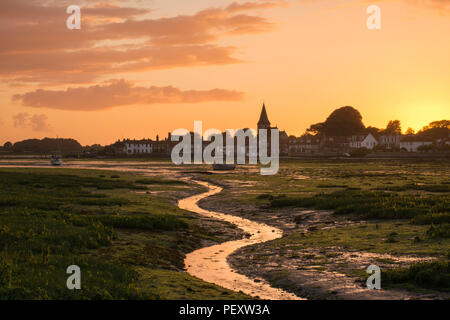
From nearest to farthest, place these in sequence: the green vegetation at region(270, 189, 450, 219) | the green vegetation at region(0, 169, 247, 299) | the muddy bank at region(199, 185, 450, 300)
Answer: the green vegetation at region(0, 169, 247, 299) < the muddy bank at region(199, 185, 450, 300) < the green vegetation at region(270, 189, 450, 219)

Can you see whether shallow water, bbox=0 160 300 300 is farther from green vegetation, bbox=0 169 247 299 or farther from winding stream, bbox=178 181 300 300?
green vegetation, bbox=0 169 247 299

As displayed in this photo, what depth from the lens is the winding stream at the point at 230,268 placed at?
16.4 meters

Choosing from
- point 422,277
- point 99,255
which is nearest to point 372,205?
point 422,277

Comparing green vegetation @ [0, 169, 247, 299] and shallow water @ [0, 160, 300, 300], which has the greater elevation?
green vegetation @ [0, 169, 247, 299]

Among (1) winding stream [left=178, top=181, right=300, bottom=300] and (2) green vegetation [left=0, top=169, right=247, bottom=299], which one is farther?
(1) winding stream [left=178, top=181, right=300, bottom=300]

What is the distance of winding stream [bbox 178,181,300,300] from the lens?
53.7 feet

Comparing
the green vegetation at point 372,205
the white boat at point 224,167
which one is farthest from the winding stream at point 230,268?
the white boat at point 224,167

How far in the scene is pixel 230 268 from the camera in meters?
19.6

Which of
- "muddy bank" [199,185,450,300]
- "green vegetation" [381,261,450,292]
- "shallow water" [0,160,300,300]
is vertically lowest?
"shallow water" [0,160,300,300]

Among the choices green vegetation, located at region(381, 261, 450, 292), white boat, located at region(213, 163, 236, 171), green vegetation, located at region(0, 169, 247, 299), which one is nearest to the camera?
green vegetation, located at region(0, 169, 247, 299)

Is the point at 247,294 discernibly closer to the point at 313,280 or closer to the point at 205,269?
the point at 313,280

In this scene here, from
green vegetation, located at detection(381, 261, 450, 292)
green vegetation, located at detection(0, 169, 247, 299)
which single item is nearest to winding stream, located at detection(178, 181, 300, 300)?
green vegetation, located at detection(0, 169, 247, 299)

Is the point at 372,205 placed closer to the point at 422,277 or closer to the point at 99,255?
the point at 422,277
